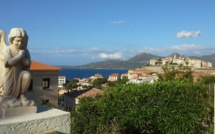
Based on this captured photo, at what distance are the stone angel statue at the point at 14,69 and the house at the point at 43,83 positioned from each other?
2267cm

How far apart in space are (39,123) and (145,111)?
4467 millimetres

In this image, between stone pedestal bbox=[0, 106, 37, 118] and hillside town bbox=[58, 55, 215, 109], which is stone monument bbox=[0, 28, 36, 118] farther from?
hillside town bbox=[58, 55, 215, 109]

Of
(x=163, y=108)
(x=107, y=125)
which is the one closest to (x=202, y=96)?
(x=163, y=108)

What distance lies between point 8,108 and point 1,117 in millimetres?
157

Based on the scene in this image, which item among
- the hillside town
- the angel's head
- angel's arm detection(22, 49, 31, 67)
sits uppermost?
the angel's head

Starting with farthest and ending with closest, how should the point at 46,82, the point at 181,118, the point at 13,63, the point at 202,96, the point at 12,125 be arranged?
the point at 46,82, the point at 202,96, the point at 181,118, the point at 13,63, the point at 12,125

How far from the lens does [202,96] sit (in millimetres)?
8211

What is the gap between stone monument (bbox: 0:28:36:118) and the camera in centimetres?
376

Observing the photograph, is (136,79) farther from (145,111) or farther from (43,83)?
(145,111)

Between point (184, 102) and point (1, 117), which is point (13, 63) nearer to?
point (1, 117)

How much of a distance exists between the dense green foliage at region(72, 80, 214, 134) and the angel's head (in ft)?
13.7

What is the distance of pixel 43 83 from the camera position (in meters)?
27.6

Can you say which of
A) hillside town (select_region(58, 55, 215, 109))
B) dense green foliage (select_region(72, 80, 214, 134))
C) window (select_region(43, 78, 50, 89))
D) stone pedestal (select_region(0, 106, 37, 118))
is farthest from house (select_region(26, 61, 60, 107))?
stone pedestal (select_region(0, 106, 37, 118))

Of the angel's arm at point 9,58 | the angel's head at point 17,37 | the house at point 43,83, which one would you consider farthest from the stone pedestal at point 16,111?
the house at point 43,83
